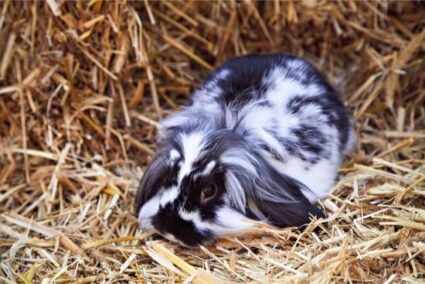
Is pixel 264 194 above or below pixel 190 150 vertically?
below

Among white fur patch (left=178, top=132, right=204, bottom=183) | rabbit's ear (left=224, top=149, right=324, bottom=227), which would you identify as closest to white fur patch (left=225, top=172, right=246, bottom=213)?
rabbit's ear (left=224, top=149, right=324, bottom=227)

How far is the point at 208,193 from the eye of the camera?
2.76m

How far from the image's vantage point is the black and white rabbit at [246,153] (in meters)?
2.75

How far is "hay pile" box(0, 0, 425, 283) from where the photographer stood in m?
2.70

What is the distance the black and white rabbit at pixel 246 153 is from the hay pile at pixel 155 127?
13 cm

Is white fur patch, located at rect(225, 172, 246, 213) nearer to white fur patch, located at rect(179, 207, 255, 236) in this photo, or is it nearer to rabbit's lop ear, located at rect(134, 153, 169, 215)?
white fur patch, located at rect(179, 207, 255, 236)

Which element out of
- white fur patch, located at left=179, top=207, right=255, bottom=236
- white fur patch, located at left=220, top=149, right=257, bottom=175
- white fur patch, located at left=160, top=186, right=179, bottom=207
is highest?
white fur patch, located at left=220, top=149, right=257, bottom=175

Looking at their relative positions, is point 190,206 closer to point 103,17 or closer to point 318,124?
point 318,124

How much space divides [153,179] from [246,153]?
0.50 meters

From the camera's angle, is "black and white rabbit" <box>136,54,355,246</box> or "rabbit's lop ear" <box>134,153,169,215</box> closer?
"black and white rabbit" <box>136,54,355,246</box>

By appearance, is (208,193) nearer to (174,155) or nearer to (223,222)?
(223,222)

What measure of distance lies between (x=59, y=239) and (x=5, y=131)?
974 mm

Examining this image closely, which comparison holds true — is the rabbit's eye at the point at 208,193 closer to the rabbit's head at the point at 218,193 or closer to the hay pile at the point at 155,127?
the rabbit's head at the point at 218,193

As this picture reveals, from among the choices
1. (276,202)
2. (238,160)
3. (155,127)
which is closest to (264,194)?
(276,202)
